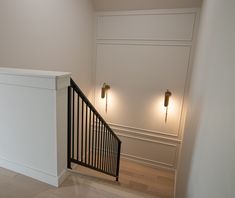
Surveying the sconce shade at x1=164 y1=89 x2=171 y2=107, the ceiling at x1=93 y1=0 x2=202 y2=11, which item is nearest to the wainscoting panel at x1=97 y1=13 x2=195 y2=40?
the ceiling at x1=93 y1=0 x2=202 y2=11

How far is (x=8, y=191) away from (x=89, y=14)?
3.59 m

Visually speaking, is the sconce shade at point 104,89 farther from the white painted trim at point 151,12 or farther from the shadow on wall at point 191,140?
the shadow on wall at point 191,140

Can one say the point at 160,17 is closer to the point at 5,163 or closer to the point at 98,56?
the point at 98,56

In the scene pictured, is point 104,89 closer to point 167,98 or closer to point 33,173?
point 167,98

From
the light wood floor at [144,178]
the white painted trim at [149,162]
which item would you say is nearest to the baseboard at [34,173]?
the light wood floor at [144,178]

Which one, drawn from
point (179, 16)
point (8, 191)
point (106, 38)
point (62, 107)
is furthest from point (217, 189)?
point (106, 38)

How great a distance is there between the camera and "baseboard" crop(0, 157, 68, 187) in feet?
5.29

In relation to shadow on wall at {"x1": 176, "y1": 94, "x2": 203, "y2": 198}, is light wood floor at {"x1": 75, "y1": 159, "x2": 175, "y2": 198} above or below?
below

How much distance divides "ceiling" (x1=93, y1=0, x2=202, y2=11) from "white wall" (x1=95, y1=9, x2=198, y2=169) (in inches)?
3.8

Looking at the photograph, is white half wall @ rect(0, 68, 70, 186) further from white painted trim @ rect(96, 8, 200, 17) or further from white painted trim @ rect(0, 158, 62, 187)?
white painted trim @ rect(96, 8, 200, 17)

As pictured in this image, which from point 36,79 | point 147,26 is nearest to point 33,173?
point 36,79

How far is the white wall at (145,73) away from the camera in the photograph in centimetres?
351

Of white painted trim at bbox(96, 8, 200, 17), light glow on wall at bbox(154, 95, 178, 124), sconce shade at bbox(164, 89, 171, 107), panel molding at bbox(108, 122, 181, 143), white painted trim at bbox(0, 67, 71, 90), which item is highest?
white painted trim at bbox(96, 8, 200, 17)

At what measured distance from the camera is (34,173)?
165cm
